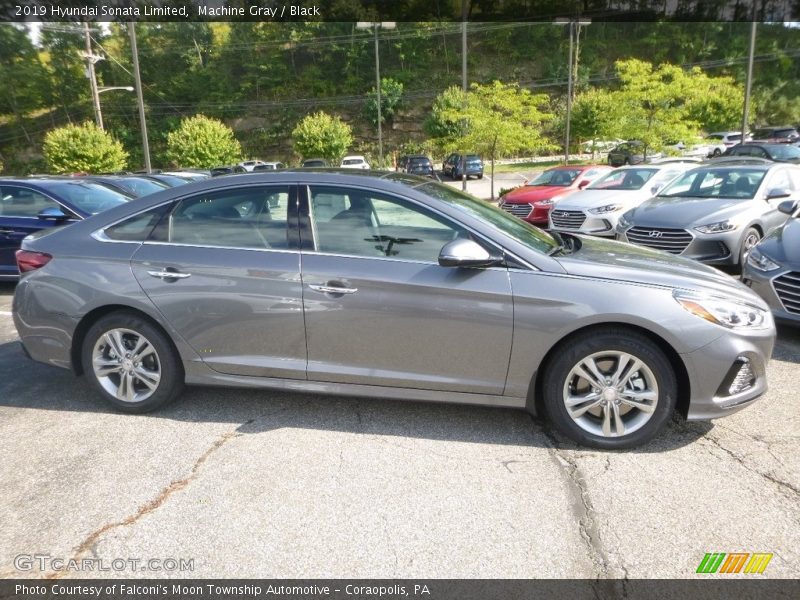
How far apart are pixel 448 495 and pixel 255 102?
2770 inches

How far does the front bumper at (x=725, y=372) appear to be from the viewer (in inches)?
124

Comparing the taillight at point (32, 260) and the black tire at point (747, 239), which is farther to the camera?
the black tire at point (747, 239)

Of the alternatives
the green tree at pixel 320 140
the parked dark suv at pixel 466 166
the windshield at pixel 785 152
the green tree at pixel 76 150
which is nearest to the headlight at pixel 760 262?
the windshield at pixel 785 152

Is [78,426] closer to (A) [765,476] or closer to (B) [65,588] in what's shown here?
(B) [65,588]

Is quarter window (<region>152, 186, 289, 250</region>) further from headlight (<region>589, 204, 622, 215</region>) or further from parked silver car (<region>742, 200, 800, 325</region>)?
headlight (<region>589, 204, 622, 215</region>)

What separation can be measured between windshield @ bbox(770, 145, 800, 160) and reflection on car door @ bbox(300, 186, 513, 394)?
78.9ft

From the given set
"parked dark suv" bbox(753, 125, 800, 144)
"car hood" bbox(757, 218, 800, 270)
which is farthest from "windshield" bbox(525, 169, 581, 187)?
"parked dark suv" bbox(753, 125, 800, 144)

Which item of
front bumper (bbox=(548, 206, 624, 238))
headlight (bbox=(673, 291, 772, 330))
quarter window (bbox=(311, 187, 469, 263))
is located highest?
quarter window (bbox=(311, 187, 469, 263))

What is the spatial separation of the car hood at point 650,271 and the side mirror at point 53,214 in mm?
6959

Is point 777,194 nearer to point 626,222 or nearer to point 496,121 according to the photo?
point 626,222

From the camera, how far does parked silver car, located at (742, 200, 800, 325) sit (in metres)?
5.01

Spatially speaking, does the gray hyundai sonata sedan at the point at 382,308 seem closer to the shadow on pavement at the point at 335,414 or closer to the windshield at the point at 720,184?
the shadow on pavement at the point at 335,414

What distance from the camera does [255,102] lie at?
66.8m

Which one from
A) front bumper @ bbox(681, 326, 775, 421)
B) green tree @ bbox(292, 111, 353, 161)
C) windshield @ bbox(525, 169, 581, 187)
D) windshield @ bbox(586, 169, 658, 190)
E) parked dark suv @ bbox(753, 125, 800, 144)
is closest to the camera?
front bumper @ bbox(681, 326, 775, 421)
